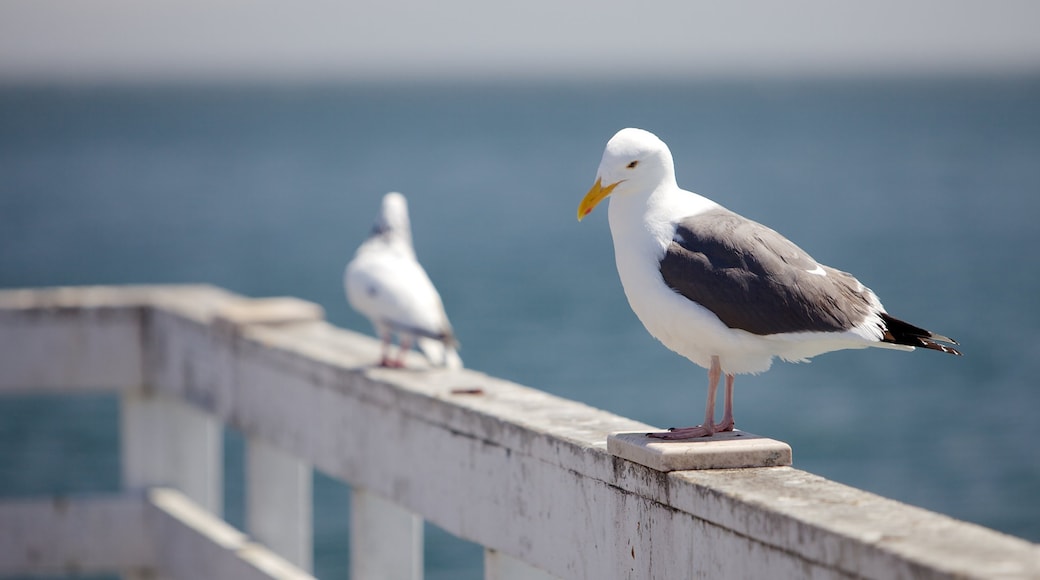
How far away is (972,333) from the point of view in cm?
3397

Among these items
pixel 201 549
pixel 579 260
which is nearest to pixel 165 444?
pixel 201 549

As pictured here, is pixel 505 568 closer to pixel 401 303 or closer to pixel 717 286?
pixel 717 286

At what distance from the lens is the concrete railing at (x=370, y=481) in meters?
3.63

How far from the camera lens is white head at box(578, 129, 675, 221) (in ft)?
14.3

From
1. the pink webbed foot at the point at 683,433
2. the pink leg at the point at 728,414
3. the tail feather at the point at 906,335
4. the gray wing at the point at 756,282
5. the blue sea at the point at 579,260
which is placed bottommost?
the blue sea at the point at 579,260

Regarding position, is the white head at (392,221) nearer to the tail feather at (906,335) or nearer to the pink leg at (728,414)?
the pink leg at (728,414)

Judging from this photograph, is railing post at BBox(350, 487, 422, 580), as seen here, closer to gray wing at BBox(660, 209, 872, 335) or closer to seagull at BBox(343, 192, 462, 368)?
seagull at BBox(343, 192, 462, 368)

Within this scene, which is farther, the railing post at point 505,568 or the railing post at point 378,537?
the railing post at point 378,537

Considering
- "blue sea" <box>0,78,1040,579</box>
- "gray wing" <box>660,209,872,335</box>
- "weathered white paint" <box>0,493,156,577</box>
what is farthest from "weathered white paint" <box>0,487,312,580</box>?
"blue sea" <box>0,78,1040,579</box>

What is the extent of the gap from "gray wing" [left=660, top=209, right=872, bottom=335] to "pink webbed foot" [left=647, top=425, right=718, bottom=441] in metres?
0.32

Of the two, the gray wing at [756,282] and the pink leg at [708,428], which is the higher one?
the gray wing at [756,282]

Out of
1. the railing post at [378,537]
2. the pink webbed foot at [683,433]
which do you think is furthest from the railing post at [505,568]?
the railing post at [378,537]

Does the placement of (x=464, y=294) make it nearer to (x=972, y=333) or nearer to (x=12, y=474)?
(x=972, y=333)

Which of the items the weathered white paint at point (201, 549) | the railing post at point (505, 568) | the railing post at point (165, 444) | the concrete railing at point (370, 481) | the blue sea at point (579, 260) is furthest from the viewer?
the blue sea at point (579, 260)
